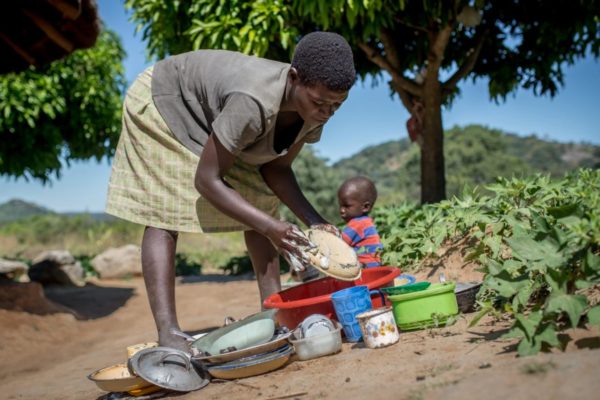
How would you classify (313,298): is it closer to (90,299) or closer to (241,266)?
(90,299)

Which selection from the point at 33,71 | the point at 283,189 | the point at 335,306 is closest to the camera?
the point at 335,306

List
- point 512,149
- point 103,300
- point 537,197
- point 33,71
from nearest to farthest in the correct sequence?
1. point 537,197
2. point 103,300
3. point 33,71
4. point 512,149

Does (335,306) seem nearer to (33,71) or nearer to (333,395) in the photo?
(333,395)

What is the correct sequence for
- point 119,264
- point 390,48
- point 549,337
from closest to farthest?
point 549,337 → point 390,48 → point 119,264

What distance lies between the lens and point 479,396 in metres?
1.46

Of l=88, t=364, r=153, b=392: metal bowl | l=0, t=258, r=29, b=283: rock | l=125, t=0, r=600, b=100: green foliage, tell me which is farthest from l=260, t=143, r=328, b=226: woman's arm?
l=0, t=258, r=29, b=283: rock

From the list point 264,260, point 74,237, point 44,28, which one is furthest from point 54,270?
point 74,237

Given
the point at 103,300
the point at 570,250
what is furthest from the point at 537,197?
the point at 103,300

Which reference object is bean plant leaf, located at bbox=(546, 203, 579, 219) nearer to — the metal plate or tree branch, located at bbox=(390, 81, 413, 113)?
the metal plate

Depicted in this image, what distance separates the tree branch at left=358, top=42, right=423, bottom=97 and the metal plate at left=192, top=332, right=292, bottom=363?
14.2 feet

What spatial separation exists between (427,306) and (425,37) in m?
4.61

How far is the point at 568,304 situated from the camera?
1823 millimetres

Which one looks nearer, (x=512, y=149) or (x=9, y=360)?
(x=9, y=360)

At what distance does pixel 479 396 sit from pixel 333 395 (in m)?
0.52
